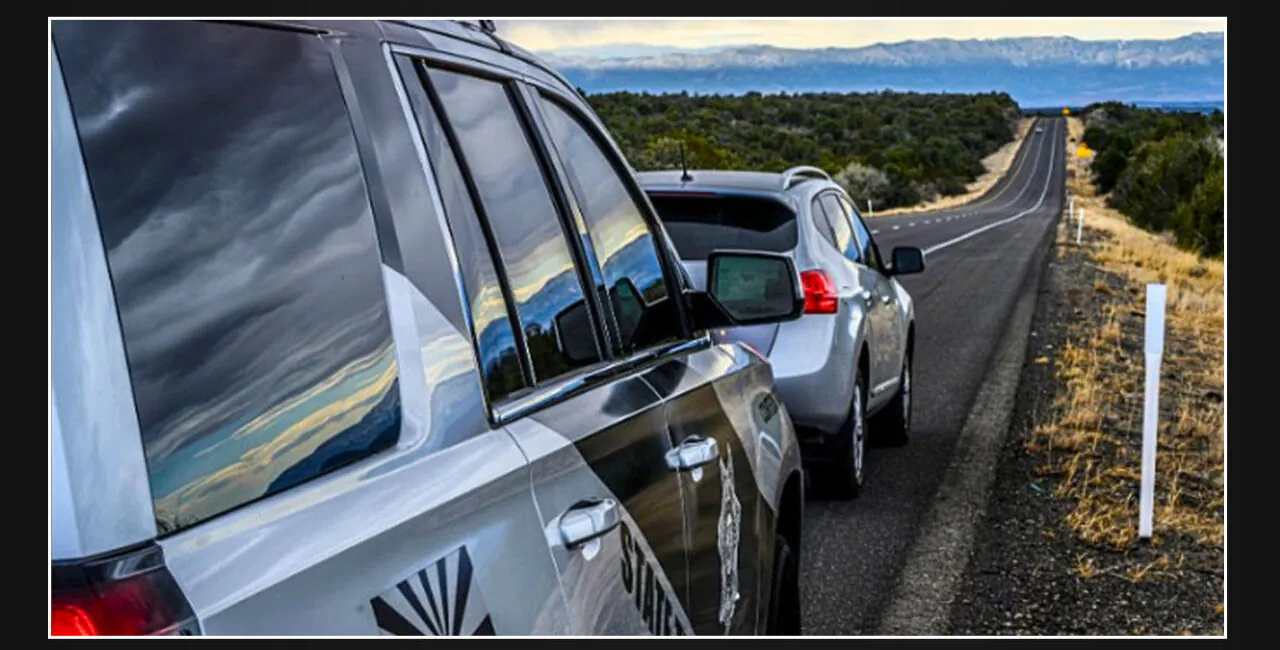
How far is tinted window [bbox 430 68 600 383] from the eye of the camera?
2834 millimetres

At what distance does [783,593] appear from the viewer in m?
4.55

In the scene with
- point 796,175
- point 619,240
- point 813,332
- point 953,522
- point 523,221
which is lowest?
point 953,522

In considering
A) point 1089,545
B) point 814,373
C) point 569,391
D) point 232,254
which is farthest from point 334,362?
point 1089,545

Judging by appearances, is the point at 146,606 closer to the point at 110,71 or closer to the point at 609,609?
the point at 110,71

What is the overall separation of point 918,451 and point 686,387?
21.4 ft

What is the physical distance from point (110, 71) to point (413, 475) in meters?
0.67

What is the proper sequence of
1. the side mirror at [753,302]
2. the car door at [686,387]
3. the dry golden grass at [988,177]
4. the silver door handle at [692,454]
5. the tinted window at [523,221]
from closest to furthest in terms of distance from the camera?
1. the tinted window at [523,221]
2. the silver door handle at [692,454]
3. the car door at [686,387]
4. the side mirror at [753,302]
5. the dry golden grass at [988,177]

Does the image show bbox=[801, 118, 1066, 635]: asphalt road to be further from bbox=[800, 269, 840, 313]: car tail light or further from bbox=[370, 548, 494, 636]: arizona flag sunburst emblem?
bbox=[370, 548, 494, 636]: arizona flag sunburst emblem

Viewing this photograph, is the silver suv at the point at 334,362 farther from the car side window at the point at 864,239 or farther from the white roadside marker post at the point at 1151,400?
the car side window at the point at 864,239

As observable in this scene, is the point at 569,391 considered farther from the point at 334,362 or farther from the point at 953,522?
the point at 953,522

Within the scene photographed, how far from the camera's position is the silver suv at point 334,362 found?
5.78 feet

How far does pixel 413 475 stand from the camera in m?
2.15

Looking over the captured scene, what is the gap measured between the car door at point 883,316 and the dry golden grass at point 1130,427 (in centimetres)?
104

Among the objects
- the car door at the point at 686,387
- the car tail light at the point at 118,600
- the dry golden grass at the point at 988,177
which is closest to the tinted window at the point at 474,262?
the car door at the point at 686,387
